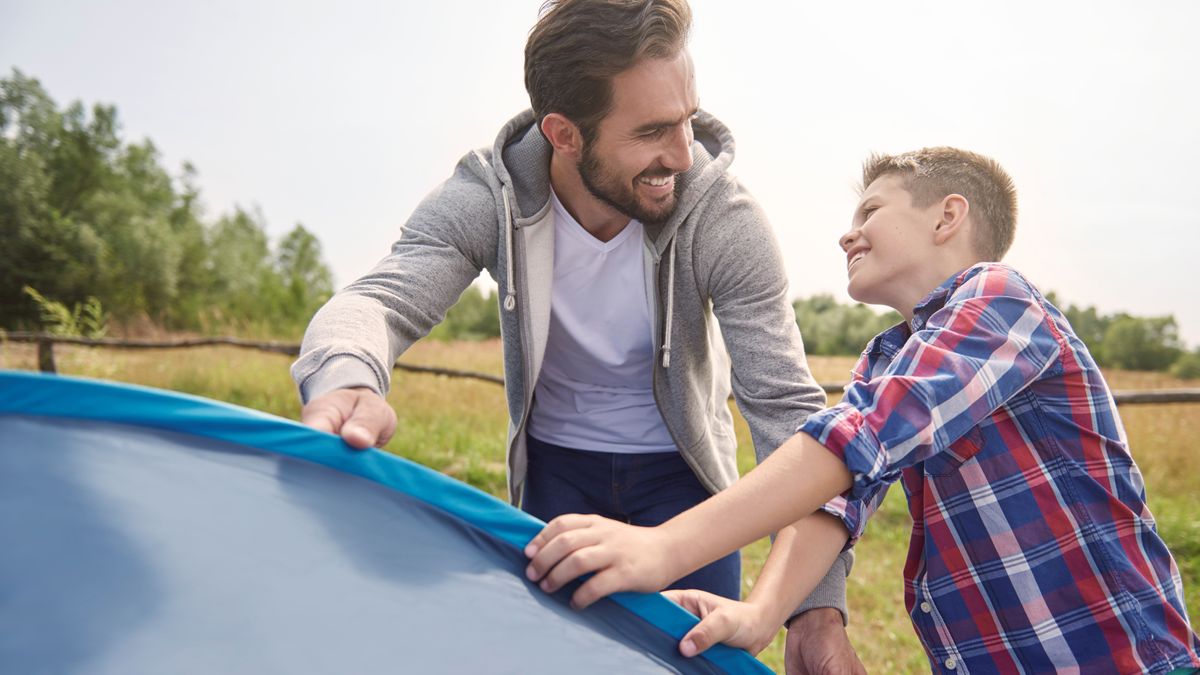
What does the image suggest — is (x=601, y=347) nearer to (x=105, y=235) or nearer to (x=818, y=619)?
(x=818, y=619)

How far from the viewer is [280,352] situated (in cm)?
845

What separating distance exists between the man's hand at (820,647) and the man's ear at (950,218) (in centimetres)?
77

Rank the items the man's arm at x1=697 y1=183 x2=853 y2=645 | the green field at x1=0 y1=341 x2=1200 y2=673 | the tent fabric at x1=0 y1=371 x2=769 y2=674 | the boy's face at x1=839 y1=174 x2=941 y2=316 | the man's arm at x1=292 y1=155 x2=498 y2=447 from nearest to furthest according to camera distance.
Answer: the tent fabric at x1=0 y1=371 x2=769 y2=674 < the man's arm at x1=292 y1=155 x2=498 y2=447 < the boy's face at x1=839 y1=174 x2=941 y2=316 < the man's arm at x1=697 y1=183 x2=853 y2=645 < the green field at x1=0 y1=341 x2=1200 y2=673

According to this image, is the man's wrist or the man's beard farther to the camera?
the man's beard

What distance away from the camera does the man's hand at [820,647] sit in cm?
171

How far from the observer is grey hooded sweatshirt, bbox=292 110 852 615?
1962 mm

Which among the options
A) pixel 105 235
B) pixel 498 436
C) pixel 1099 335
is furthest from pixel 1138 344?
pixel 105 235

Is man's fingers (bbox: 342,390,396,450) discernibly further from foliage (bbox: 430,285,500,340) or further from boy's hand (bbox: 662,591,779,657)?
foliage (bbox: 430,285,500,340)

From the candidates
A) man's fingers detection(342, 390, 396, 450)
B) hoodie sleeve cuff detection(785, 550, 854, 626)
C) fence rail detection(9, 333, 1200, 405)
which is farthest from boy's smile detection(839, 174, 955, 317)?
fence rail detection(9, 333, 1200, 405)

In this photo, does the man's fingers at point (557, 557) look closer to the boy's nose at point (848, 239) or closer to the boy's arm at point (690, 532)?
the boy's arm at point (690, 532)

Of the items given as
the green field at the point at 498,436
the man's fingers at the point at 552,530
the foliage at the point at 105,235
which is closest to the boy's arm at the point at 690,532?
the man's fingers at the point at 552,530

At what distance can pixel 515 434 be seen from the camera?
2.32m

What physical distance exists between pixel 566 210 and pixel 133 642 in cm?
158

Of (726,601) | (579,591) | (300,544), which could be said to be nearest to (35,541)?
(300,544)
